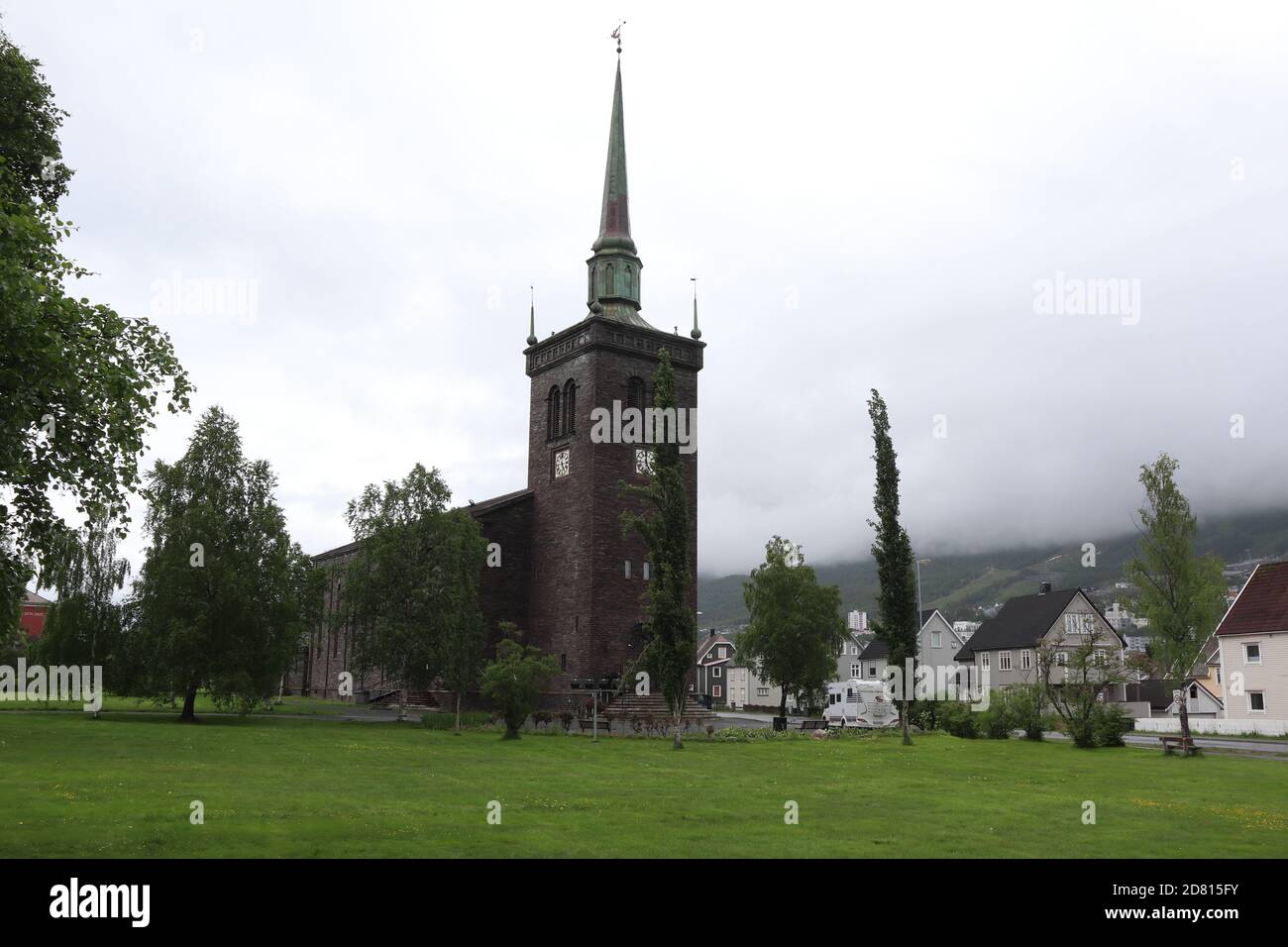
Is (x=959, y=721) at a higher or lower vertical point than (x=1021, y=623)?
lower

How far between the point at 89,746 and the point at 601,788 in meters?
17.4

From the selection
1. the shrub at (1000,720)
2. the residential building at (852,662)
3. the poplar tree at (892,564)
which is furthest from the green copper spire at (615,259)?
the residential building at (852,662)

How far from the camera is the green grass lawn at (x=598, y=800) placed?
573 inches

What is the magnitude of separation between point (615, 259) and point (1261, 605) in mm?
43708

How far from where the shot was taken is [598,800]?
19.8m

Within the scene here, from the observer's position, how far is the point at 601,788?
22.1 metres

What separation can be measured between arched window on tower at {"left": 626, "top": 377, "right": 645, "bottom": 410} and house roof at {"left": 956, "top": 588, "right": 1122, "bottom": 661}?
4534cm

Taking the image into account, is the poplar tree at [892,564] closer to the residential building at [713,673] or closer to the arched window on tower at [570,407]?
the arched window on tower at [570,407]

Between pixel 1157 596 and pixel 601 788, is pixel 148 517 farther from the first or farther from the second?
pixel 1157 596

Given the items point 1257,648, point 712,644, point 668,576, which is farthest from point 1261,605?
point 712,644

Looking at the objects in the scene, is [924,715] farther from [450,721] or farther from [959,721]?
[450,721]

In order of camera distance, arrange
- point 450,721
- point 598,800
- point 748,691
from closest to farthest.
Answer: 1. point 598,800
2. point 450,721
3. point 748,691

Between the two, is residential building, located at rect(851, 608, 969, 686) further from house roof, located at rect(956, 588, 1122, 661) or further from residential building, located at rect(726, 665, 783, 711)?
residential building, located at rect(726, 665, 783, 711)

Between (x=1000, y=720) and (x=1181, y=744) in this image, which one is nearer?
(x=1181, y=744)
